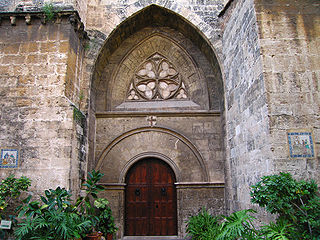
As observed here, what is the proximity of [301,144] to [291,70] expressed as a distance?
1.25 m

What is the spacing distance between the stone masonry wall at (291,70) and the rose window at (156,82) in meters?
3.17

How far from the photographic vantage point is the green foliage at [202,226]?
553 cm

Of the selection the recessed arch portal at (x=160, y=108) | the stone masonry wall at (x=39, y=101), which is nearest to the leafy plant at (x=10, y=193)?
the stone masonry wall at (x=39, y=101)

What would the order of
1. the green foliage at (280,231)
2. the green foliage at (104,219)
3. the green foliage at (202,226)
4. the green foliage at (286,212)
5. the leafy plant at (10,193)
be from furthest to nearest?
the green foliage at (104,219)
the green foliage at (202,226)
the leafy plant at (10,193)
the green foliage at (286,212)
the green foliage at (280,231)

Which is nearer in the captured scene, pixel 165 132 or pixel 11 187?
pixel 11 187

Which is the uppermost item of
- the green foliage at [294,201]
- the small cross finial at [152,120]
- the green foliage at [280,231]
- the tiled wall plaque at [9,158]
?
the small cross finial at [152,120]

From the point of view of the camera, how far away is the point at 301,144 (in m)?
4.20

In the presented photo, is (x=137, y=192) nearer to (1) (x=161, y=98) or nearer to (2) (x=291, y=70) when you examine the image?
(1) (x=161, y=98)

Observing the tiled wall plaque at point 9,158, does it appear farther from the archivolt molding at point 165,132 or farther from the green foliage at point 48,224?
the archivolt molding at point 165,132

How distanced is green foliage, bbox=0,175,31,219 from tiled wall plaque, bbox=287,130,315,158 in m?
4.50

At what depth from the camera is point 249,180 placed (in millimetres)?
4984

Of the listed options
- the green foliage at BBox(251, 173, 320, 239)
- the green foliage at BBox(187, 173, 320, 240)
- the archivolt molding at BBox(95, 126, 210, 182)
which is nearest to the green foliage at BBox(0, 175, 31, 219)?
the archivolt molding at BBox(95, 126, 210, 182)

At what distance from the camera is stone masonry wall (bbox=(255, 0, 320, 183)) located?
13.7 feet

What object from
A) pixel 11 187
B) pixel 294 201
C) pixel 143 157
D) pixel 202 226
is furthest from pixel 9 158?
pixel 294 201
